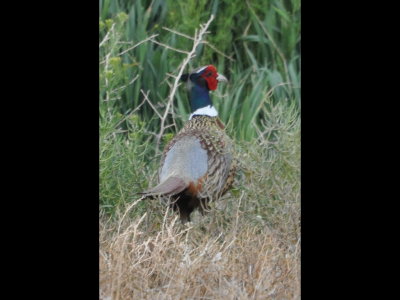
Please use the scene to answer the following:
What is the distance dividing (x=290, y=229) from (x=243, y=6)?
0.79 metres

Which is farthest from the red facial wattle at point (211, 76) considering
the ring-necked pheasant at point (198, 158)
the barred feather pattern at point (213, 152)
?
the barred feather pattern at point (213, 152)

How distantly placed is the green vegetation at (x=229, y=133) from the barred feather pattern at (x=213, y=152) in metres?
0.03

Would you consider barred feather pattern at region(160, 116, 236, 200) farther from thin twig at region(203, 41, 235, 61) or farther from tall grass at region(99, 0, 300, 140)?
thin twig at region(203, 41, 235, 61)

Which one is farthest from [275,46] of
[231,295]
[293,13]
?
[231,295]

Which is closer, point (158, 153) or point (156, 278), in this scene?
point (156, 278)

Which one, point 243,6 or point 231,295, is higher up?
point 243,6

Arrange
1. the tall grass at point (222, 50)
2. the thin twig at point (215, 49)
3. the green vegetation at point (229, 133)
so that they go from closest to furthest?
the green vegetation at point (229, 133)
the tall grass at point (222, 50)
the thin twig at point (215, 49)

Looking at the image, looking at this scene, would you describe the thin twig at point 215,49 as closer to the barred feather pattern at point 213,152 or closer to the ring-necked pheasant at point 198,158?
the ring-necked pheasant at point 198,158

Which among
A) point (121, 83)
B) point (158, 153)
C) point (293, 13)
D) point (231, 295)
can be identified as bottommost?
point (231, 295)

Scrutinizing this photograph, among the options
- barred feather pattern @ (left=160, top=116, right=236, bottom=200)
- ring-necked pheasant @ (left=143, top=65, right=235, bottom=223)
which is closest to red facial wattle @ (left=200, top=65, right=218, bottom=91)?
ring-necked pheasant @ (left=143, top=65, right=235, bottom=223)

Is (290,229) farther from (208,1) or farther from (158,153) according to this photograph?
(208,1)

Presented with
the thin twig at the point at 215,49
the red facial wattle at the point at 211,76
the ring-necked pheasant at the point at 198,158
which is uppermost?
the thin twig at the point at 215,49

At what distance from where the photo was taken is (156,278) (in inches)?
159

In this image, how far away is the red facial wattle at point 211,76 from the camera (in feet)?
14.1
